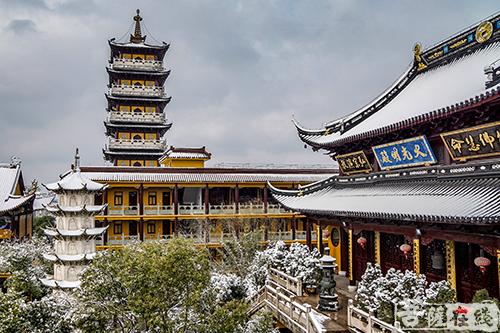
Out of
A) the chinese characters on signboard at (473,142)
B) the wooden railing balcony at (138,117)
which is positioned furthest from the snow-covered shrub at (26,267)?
the chinese characters on signboard at (473,142)

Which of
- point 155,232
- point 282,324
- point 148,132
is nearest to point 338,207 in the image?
point 282,324

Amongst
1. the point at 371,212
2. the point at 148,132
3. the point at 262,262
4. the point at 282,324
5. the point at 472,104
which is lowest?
the point at 282,324

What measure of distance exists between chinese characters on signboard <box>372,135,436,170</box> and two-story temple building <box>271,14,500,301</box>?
0.04 meters

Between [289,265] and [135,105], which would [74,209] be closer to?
[289,265]

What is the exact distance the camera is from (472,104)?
1209 centimetres

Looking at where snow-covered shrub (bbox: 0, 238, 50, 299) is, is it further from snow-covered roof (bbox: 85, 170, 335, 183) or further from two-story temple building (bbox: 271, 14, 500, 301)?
two-story temple building (bbox: 271, 14, 500, 301)

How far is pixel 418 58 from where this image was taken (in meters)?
20.9

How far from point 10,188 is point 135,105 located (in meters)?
12.3

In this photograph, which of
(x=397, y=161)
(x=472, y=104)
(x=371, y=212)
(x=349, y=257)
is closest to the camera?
(x=472, y=104)

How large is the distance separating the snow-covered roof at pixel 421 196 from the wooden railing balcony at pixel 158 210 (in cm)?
1477

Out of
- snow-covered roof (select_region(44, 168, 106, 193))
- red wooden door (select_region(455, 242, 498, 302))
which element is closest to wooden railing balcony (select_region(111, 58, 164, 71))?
snow-covered roof (select_region(44, 168, 106, 193))

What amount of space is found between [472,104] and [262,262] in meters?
11.2

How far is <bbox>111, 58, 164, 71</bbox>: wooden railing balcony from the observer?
41625 millimetres

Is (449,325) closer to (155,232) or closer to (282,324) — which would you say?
(282,324)
